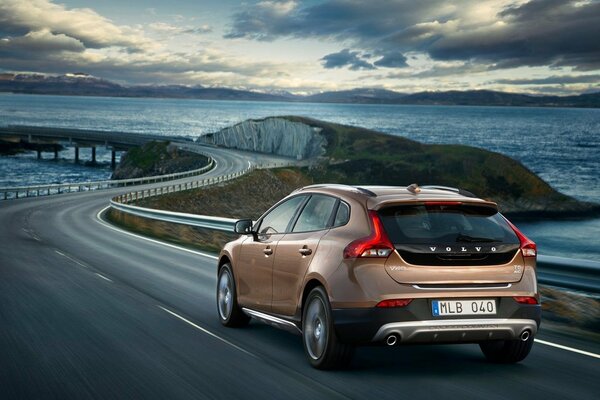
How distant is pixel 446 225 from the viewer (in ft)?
23.0

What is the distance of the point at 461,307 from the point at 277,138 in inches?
4671

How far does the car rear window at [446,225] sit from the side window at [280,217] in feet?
4.82

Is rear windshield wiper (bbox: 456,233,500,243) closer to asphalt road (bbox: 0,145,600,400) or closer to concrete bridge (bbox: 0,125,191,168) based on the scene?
asphalt road (bbox: 0,145,600,400)

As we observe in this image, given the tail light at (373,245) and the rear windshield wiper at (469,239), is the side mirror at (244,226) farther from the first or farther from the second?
the rear windshield wiper at (469,239)

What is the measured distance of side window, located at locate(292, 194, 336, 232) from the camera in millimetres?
7523

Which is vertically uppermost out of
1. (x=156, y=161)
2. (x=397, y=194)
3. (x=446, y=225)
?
(x=397, y=194)

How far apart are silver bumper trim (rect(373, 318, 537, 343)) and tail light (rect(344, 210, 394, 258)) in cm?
57

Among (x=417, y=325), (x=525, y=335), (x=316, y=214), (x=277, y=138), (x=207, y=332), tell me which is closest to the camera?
(x=417, y=325)

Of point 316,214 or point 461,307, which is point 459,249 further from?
point 316,214

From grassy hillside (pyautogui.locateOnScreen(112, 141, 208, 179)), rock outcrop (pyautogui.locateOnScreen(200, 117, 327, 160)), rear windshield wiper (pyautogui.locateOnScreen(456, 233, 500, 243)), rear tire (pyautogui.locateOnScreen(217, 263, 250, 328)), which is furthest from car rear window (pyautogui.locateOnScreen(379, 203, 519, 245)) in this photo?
rock outcrop (pyautogui.locateOnScreen(200, 117, 327, 160))

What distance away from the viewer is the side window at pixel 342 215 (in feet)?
23.4

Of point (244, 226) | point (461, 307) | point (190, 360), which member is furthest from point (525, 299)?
point (244, 226)

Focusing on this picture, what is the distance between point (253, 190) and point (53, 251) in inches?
2099

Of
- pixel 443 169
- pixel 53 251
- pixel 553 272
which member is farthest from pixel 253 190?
pixel 553 272
